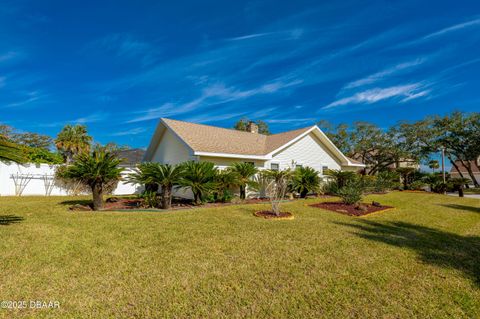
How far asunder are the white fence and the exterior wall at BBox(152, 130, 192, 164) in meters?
2.61

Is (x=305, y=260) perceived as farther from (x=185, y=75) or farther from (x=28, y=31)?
(x=185, y=75)

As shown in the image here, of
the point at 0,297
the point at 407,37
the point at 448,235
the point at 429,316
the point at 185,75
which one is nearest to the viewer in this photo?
the point at 429,316

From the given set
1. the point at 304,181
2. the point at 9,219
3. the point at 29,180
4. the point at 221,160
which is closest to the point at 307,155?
the point at 304,181

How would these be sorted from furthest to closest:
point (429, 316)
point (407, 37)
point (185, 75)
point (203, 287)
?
point (185, 75)
point (407, 37)
point (203, 287)
point (429, 316)

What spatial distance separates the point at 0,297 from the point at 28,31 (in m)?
13.6

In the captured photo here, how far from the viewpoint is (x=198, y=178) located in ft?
31.7

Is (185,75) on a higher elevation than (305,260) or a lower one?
higher

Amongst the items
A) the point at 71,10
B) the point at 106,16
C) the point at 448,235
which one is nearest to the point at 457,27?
the point at 448,235

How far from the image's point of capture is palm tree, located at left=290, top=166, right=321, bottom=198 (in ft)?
42.0

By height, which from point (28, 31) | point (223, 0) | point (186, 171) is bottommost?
point (186, 171)

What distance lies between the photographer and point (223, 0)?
36.5 feet

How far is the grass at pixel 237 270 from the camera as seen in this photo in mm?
2541

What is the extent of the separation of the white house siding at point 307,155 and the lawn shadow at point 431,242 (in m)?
8.03

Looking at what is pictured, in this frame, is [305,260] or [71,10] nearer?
[305,260]
